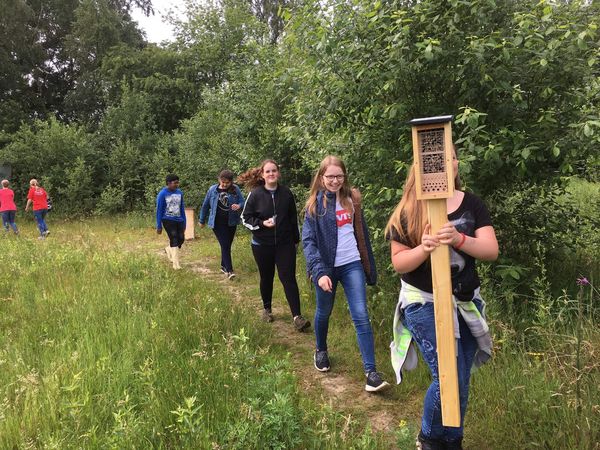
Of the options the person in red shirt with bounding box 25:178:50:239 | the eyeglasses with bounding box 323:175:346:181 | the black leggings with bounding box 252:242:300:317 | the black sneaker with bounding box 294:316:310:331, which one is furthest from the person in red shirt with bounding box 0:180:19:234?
the eyeglasses with bounding box 323:175:346:181

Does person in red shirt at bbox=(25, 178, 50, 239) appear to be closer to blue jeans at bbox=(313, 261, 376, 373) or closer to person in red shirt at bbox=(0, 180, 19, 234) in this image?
person in red shirt at bbox=(0, 180, 19, 234)

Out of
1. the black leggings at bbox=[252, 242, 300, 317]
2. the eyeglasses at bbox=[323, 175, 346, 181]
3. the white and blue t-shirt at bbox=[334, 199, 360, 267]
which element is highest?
the eyeglasses at bbox=[323, 175, 346, 181]

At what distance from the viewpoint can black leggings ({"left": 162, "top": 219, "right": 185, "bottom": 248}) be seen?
7.80 meters

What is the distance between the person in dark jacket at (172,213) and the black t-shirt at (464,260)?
5.98 meters

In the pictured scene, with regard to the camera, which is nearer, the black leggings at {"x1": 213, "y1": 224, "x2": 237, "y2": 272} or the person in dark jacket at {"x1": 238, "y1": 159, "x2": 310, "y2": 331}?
the person in dark jacket at {"x1": 238, "y1": 159, "x2": 310, "y2": 331}

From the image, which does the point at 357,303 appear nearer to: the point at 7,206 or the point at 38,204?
the point at 38,204

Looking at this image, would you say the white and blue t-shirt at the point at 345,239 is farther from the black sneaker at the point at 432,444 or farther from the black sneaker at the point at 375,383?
the black sneaker at the point at 432,444

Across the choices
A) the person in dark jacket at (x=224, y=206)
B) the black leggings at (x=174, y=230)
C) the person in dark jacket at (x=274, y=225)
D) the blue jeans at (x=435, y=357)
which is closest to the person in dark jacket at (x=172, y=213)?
the black leggings at (x=174, y=230)

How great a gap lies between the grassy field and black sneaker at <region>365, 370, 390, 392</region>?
8cm

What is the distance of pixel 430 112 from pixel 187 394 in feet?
10.3

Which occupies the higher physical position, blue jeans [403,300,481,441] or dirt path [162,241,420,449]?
blue jeans [403,300,481,441]

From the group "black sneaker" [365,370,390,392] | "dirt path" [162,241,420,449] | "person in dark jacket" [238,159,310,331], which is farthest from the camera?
"person in dark jacket" [238,159,310,331]

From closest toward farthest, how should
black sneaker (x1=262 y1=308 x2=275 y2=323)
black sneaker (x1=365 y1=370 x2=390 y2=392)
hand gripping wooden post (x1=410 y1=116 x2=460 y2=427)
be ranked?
hand gripping wooden post (x1=410 y1=116 x2=460 y2=427), black sneaker (x1=365 y1=370 x2=390 y2=392), black sneaker (x1=262 y1=308 x2=275 y2=323)

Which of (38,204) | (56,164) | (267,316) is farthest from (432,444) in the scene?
(56,164)
